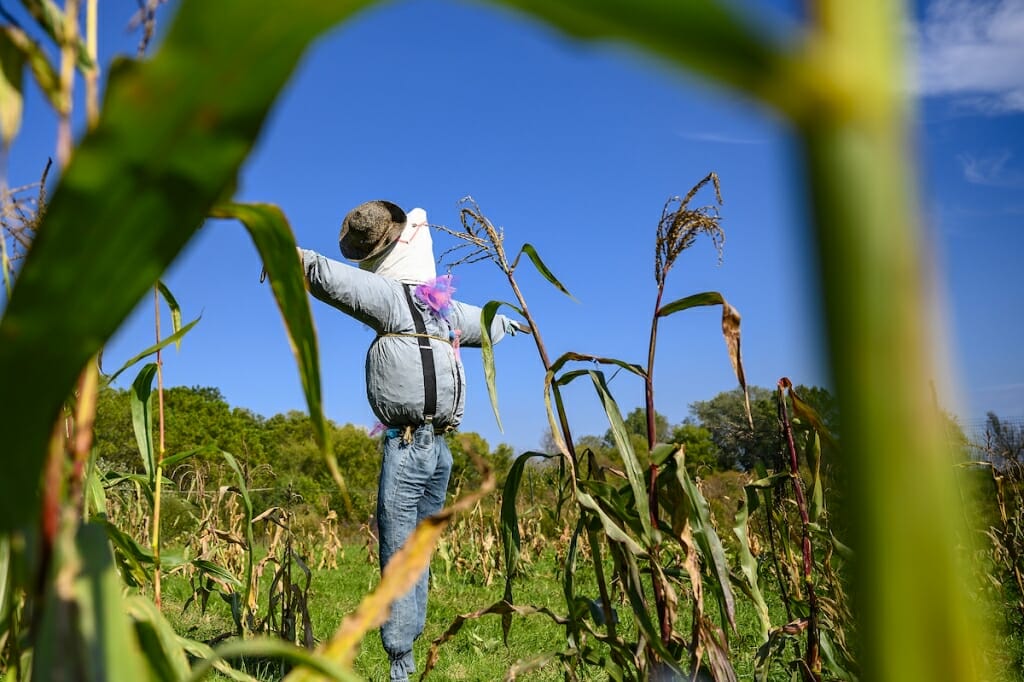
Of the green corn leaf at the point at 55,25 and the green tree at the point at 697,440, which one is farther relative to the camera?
the green tree at the point at 697,440

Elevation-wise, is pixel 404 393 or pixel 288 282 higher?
pixel 404 393

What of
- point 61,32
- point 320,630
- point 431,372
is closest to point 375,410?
point 431,372

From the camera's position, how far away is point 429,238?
392 centimetres

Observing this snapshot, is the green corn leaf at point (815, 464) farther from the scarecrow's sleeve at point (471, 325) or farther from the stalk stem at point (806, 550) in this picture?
the scarecrow's sleeve at point (471, 325)

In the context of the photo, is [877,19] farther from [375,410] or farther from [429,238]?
[429,238]

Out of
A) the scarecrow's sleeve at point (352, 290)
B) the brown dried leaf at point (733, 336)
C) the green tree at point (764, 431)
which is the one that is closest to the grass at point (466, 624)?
the green tree at point (764, 431)

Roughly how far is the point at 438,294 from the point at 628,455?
2.42 meters

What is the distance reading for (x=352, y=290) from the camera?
3.04m

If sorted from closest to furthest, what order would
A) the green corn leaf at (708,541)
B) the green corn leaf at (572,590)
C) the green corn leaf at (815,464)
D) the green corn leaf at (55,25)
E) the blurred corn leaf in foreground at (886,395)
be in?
1. the blurred corn leaf in foreground at (886,395)
2. the green corn leaf at (55,25)
3. the green corn leaf at (708,541)
4. the green corn leaf at (572,590)
5. the green corn leaf at (815,464)

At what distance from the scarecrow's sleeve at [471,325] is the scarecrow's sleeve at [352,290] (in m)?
0.48

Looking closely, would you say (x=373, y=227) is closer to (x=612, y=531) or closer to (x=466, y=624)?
(x=466, y=624)

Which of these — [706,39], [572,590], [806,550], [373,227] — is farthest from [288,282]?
[373,227]

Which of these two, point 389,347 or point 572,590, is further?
point 389,347

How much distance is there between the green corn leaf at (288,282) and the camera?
0.42 meters
